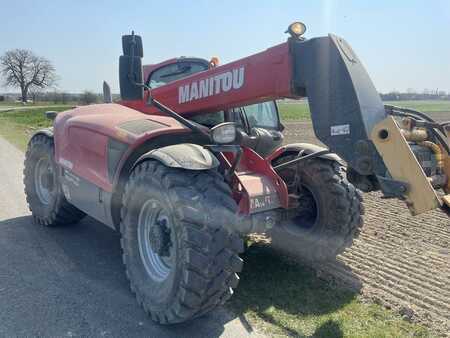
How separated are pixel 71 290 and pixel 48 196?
214 cm

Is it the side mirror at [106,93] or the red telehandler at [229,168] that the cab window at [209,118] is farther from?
the side mirror at [106,93]

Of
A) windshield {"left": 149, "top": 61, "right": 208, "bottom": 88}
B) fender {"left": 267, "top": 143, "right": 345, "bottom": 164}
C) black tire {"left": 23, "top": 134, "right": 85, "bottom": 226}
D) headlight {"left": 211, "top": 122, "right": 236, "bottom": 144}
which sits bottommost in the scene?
black tire {"left": 23, "top": 134, "right": 85, "bottom": 226}

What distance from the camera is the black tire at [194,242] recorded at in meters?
2.75

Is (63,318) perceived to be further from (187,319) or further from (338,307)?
(338,307)

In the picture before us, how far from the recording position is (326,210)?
4043 mm

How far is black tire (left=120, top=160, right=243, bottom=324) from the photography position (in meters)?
2.75

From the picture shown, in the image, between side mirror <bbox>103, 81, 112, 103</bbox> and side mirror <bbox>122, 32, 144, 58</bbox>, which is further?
side mirror <bbox>103, 81, 112, 103</bbox>

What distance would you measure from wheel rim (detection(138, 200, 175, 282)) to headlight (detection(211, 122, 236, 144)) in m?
0.64

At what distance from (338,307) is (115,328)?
1.72 m

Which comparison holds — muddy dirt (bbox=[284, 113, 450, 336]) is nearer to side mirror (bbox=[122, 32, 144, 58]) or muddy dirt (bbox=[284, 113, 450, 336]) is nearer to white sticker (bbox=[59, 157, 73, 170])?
side mirror (bbox=[122, 32, 144, 58])

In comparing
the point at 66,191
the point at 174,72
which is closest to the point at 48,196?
the point at 66,191

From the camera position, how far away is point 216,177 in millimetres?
2994

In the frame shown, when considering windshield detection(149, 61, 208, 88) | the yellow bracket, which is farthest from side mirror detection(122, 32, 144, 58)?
the yellow bracket

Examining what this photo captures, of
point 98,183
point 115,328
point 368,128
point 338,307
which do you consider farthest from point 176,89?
point 338,307
